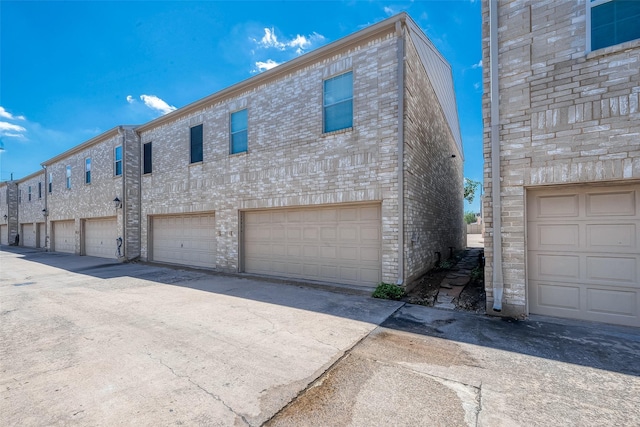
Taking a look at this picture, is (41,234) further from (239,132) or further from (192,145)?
(239,132)

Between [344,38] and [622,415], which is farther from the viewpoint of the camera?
[344,38]

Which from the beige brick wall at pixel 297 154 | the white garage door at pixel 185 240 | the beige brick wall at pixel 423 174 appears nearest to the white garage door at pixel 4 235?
the white garage door at pixel 185 240

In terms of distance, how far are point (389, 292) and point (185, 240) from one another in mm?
8628

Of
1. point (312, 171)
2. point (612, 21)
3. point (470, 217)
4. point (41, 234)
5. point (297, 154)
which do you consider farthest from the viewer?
point (470, 217)

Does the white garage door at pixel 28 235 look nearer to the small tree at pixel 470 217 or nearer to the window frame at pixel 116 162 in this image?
the window frame at pixel 116 162

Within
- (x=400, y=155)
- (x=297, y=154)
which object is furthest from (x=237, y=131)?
(x=400, y=155)

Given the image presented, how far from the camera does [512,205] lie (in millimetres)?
5074

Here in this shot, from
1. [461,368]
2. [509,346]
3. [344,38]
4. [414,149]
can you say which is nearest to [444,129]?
[414,149]

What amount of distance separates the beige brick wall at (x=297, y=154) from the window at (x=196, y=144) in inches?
12.6

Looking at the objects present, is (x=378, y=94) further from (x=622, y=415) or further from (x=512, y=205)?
(x=622, y=415)

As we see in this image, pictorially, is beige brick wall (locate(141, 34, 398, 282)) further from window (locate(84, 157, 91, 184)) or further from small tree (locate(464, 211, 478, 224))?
small tree (locate(464, 211, 478, 224))

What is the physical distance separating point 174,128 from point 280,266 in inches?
296

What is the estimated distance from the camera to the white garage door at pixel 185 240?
417 inches

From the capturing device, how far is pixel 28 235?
23328 mm
